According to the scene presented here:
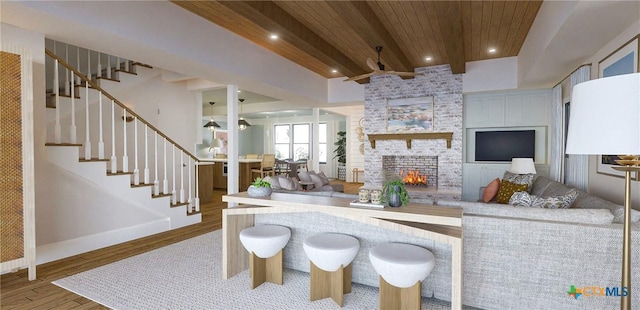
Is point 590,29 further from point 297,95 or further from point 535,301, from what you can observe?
point 297,95

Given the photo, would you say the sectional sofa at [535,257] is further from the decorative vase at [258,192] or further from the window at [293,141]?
the window at [293,141]

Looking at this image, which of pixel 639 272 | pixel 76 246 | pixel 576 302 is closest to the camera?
pixel 639 272

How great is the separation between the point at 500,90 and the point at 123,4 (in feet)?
20.4

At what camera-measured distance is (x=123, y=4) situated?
10.5 ft

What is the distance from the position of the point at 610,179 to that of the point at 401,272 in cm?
291

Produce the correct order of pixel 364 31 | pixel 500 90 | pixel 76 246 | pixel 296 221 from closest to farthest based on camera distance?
pixel 296 221, pixel 76 246, pixel 364 31, pixel 500 90

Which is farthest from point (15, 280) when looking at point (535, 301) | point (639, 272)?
point (639, 272)

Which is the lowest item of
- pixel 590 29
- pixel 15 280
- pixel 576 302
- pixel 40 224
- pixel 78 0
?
pixel 15 280

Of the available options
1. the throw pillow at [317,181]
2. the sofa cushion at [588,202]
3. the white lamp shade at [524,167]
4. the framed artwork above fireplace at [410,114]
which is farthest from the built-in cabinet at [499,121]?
the throw pillow at [317,181]

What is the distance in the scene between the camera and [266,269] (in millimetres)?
2850

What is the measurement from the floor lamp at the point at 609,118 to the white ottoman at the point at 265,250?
2116mm

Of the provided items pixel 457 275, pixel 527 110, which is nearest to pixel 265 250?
pixel 457 275

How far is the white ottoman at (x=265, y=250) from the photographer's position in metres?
2.62

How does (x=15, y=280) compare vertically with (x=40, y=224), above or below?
below
